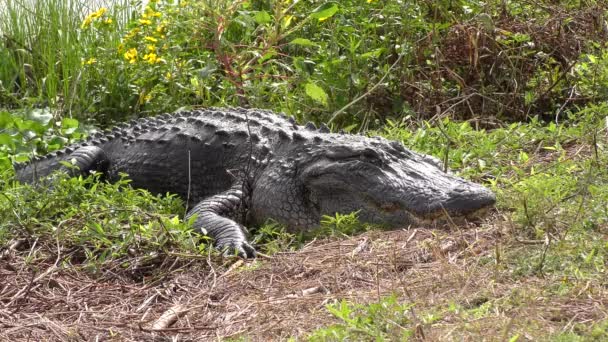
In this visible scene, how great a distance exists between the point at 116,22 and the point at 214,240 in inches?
165

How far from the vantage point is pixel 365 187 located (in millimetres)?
5984

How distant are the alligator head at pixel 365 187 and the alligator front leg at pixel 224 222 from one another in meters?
0.16

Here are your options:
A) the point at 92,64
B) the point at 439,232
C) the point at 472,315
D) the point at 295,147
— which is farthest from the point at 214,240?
the point at 92,64

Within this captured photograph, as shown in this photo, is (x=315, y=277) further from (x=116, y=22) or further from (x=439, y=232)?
(x=116, y=22)

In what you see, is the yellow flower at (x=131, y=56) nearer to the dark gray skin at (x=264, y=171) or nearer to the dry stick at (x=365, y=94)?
the dark gray skin at (x=264, y=171)

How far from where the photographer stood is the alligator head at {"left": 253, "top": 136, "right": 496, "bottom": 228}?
5594 mm

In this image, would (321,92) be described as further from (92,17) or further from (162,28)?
(92,17)

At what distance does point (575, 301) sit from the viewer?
3857 millimetres

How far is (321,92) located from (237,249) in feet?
7.69

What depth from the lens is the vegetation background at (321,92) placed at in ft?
17.6

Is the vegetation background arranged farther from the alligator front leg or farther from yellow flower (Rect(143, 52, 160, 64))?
the alligator front leg

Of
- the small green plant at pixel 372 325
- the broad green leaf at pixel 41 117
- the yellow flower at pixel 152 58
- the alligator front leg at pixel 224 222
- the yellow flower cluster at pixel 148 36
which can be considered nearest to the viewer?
the small green plant at pixel 372 325

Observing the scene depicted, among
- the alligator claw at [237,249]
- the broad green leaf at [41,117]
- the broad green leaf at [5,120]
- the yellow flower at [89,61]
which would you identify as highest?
the alligator claw at [237,249]

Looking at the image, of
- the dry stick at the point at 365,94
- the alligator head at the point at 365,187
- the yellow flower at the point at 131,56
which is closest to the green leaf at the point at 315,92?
the dry stick at the point at 365,94
